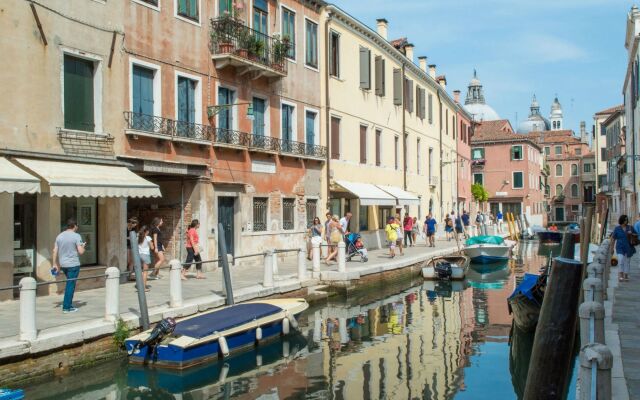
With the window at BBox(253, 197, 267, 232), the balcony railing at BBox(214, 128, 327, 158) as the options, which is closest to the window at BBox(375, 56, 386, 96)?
the balcony railing at BBox(214, 128, 327, 158)

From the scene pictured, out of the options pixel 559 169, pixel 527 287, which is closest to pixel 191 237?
pixel 527 287

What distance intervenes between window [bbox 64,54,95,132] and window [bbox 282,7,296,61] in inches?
310

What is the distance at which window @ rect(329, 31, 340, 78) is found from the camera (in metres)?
23.7

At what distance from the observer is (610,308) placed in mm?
11227

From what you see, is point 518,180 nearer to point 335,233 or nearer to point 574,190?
point 574,190

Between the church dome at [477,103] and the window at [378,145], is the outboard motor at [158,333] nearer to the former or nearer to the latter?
the window at [378,145]

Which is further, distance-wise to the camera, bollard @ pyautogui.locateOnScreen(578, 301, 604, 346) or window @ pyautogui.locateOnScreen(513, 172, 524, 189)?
window @ pyautogui.locateOnScreen(513, 172, 524, 189)

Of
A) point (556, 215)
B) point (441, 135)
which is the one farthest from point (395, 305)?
point (556, 215)

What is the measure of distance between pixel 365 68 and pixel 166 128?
12.1 metres

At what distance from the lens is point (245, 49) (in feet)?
59.0

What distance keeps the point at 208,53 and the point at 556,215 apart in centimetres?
7219

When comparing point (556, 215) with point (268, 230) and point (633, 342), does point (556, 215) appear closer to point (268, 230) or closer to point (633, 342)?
point (268, 230)

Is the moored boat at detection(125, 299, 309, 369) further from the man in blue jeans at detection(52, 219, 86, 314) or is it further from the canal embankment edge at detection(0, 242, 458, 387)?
the man in blue jeans at detection(52, 219, 86, 314)

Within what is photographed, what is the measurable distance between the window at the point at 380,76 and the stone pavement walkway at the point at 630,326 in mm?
13919
